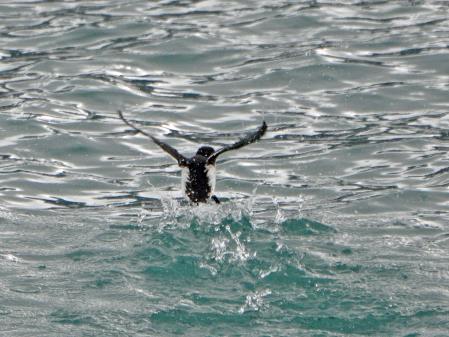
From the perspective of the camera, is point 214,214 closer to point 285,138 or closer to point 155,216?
point 155,216

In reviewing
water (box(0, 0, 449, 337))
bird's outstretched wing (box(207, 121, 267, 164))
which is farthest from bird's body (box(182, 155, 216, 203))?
water (box(0, 0, 449, 337))

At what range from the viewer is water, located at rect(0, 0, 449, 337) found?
8.55 meters

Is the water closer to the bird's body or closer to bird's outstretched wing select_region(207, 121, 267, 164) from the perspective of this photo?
the bird's body

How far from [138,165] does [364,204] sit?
2.75 m

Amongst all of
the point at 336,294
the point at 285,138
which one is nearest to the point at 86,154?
the point at 285,138

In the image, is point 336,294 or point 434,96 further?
point 434,96

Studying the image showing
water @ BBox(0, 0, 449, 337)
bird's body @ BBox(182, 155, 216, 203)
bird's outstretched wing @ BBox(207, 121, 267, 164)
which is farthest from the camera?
bird's body @ BBox(182, 155, 216, 203)

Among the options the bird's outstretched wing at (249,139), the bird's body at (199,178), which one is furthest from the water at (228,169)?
the bird's outstretched wing at (249,139)

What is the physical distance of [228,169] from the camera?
40.8 ft

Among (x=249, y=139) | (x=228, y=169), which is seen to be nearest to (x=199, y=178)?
(x=249, y=139)

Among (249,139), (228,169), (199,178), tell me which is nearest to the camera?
(249,139)

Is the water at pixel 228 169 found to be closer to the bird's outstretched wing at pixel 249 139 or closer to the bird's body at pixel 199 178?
the bird's body at pixel 199 178

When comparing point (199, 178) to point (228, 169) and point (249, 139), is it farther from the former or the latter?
point (228, 169)

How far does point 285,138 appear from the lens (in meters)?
13.2
